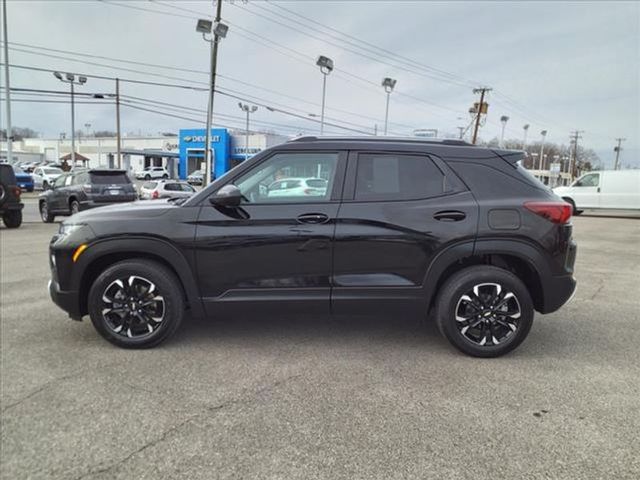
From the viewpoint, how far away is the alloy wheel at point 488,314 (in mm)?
3652

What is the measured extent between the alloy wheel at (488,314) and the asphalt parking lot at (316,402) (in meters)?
0.23

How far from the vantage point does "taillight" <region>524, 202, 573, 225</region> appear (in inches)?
144

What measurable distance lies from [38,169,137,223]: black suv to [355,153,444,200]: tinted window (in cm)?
1242

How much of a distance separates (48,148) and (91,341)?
374 ft

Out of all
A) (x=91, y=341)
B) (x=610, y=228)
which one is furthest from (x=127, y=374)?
(x=610, y=228)

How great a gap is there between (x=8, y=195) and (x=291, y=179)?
1140cm

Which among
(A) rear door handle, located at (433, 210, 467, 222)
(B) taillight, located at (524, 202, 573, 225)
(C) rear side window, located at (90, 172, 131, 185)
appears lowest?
(C) rear side window, located at (90, 172, 131, 185)

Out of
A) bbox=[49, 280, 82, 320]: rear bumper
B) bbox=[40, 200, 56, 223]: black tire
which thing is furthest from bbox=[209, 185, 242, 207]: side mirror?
bbox=[40, 200, 56, 223]: black tire

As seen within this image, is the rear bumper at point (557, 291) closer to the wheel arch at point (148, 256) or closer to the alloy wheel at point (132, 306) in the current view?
the wheel arch at point (148, 256)

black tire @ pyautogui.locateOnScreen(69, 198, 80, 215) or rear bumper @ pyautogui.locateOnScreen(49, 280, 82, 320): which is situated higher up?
rear bumper @ pyautogui.locateOnScreen(49, 280, 82, 320)

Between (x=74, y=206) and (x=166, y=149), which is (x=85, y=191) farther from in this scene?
(x=166, y=149)

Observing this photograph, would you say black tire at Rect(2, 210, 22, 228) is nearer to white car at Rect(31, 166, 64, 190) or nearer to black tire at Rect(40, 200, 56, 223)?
black tire at Rect(40, 200, 56, 223)

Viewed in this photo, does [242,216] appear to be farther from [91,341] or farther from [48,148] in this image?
[48,148]

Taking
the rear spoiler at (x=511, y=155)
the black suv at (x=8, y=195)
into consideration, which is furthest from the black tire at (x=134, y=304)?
the black suv at (x=8, y=195)
